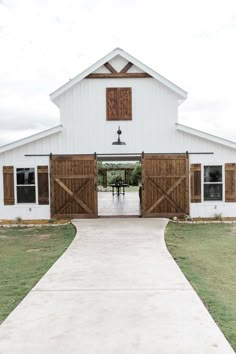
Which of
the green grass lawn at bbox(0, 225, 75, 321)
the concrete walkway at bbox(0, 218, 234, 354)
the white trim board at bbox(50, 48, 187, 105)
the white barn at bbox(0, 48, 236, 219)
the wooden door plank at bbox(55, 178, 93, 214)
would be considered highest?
the white trim board at bbox(50, 48, 187, 105)

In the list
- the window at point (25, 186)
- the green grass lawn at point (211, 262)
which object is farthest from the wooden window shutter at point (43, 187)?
the green grass lawn at point (211, 262)

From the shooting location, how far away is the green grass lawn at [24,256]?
19.8ft

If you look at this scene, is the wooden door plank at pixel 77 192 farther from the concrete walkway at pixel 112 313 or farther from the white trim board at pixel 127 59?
the concrete walkway at pixel 112 313

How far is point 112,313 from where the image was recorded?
4887mm

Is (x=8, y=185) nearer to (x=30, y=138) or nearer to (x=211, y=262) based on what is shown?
(x=30, y=138)

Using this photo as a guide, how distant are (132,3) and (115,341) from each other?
1073 centimetres

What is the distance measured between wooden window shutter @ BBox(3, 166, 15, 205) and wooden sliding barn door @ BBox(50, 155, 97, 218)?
4.57 feet

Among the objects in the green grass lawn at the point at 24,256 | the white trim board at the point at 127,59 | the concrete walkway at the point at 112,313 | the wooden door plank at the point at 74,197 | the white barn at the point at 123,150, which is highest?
the white trim board at the point at 127,59

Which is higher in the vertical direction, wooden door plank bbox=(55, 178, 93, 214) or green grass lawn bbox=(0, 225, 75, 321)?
wooden door plank bbox=(55, 178, 93, 214)

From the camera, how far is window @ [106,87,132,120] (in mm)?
14164

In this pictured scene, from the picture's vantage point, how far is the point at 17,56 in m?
18.6

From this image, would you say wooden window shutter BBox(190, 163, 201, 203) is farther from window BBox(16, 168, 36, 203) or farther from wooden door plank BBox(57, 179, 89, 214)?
window BBox(16, 168, 36, 203)

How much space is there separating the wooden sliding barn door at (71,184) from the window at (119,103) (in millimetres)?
1608

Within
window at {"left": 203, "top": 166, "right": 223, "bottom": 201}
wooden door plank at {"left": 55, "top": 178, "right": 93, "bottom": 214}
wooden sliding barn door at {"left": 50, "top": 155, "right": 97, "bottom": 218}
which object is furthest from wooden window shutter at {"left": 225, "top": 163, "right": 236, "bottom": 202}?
wooden door plank at {"left": 55, "top": 178, "right": 93, "bottom": 214}
